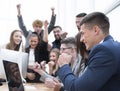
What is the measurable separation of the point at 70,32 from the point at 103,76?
384 cm

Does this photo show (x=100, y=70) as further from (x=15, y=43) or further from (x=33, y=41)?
(x=15, y=43)

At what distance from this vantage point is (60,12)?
16.6 feet

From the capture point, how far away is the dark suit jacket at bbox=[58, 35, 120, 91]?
1.09m

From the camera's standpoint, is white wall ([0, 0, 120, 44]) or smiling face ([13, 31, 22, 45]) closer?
smiling face ([13, 31, 22, 45])

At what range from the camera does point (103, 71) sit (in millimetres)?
1098

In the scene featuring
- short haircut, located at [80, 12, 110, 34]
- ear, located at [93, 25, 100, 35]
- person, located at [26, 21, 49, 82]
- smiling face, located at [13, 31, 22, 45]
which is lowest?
person, located at [26, 21, 49, 82]

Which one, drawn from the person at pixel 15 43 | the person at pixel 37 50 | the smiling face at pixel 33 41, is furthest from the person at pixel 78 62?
the person at pixel 15 43

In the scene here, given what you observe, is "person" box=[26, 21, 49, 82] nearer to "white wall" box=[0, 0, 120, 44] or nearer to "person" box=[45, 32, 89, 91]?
"person" box=[45, 32, 89, 91]

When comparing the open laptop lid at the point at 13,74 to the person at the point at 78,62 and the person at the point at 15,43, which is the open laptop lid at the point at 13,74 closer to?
the person at the point at 78,62

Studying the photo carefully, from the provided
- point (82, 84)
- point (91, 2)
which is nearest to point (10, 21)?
point (91, 2)

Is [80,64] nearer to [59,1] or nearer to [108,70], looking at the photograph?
[108,70]

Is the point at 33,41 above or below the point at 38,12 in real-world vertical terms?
below

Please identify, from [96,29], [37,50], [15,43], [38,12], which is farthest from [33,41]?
[96,29]

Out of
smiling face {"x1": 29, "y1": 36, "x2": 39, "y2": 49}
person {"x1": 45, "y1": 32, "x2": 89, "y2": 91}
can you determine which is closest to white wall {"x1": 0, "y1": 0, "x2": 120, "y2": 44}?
smiling face {"x1": 29, "y1": 36, "x2": 39, "y2": 49}
